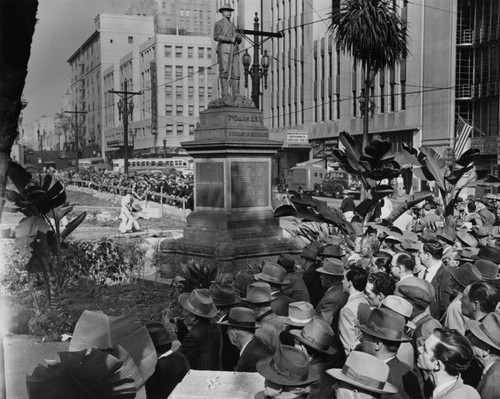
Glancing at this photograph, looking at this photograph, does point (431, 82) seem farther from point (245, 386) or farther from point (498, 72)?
point (245, 386)

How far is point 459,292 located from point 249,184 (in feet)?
21.1

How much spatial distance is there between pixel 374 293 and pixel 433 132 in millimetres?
37705

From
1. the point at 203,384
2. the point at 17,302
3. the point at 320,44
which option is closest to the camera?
the point at 203,384

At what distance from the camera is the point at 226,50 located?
39.8ft

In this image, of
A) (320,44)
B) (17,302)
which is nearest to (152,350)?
(17,302)

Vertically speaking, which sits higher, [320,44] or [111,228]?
[320,44]

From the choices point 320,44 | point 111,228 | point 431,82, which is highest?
point 320,44

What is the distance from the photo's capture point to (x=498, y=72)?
39.5 metres

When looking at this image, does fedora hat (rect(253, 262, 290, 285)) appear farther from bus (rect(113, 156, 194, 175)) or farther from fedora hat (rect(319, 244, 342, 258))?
bus (rect(113, 156, 194, 175))

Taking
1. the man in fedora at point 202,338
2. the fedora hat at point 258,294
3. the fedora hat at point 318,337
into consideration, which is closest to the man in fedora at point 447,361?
the fedora hat at point 318,337

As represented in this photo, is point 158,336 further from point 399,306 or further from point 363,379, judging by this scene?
point 399,306

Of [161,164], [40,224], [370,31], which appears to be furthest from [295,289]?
[161,164]

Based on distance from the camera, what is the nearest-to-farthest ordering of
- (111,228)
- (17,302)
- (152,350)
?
(152,350)
(17,302)
(111,228)

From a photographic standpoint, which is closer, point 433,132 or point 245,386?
point 245,386
